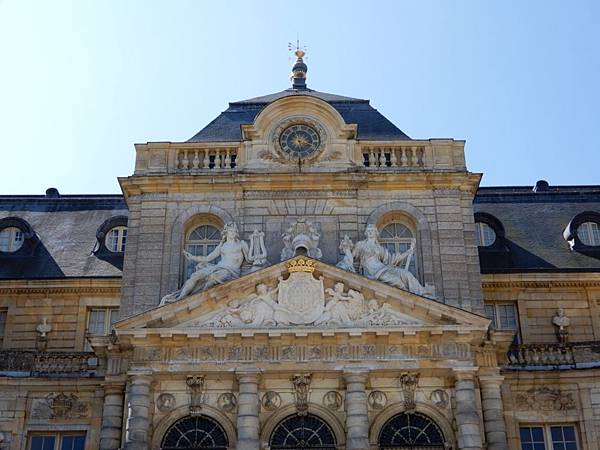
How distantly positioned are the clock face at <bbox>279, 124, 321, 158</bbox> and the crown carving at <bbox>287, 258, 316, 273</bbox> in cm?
496

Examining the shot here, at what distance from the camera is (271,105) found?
29.0 m

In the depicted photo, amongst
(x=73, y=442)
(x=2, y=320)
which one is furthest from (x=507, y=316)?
(x=2, y=320)

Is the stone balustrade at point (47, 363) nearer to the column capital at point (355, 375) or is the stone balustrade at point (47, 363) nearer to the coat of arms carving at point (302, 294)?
the coat of arms carving at point (302, 294)

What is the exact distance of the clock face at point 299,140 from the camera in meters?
28.9

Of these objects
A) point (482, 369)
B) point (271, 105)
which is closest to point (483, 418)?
point (482, 369)

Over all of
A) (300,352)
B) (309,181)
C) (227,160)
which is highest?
(227,160)

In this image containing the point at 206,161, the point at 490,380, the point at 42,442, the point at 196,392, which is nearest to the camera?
the point at 196,392

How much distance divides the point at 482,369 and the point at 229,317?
6935 mm

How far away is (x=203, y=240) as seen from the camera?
28281 mm

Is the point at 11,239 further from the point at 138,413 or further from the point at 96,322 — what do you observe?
the point at 138,413

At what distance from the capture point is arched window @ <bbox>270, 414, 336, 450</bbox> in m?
24.0

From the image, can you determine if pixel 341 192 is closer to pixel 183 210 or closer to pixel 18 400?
pixel 183 210

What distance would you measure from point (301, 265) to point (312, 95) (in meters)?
7.44

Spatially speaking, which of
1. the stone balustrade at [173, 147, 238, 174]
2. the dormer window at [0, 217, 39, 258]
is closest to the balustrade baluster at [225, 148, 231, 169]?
the stone balustrade at [173, 147, 238, 174]
